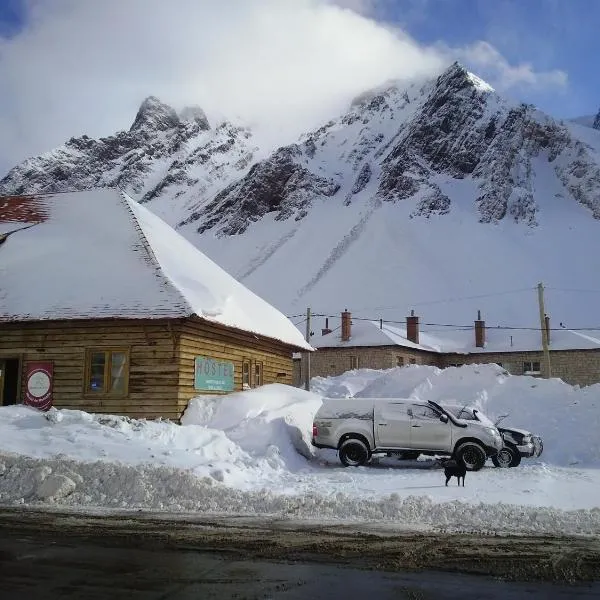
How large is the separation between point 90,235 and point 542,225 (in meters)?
85.6

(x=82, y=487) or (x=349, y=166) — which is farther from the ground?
(x=349, y=166)

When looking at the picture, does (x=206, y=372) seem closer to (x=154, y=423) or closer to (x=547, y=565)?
(x=154, y=423)

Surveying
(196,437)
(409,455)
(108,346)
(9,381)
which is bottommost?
(409,455)

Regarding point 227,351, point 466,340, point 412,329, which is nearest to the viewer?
point 227,351

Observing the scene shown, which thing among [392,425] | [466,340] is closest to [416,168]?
[466,340]

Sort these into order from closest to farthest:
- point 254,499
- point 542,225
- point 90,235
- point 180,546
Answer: point 180,546
point 254,499
point 90,235
point 542,225

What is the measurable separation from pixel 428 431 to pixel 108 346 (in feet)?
27.7

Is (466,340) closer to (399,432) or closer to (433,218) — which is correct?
(433,218)

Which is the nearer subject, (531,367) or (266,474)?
(266,474)

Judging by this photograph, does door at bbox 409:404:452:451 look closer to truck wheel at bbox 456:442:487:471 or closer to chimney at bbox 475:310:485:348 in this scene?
truck wheel at bbox 456:442:487:471

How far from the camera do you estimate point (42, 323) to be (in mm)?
17750

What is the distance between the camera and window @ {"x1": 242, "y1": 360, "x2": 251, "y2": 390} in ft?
69.8

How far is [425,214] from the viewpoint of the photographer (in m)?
A: 100

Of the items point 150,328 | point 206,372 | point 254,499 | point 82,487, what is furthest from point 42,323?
point 254,499
